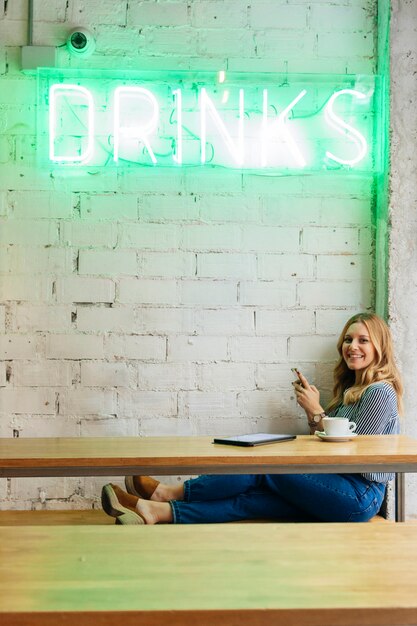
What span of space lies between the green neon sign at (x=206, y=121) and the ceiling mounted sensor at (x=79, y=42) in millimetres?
113

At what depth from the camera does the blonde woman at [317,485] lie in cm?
268

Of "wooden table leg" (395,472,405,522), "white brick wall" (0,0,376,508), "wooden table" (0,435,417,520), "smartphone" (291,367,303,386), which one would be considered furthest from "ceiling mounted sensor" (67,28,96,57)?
"wooden table leg" (395,472,405,522)

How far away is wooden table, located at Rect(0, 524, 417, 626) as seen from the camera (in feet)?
2.93

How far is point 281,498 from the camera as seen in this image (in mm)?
2883

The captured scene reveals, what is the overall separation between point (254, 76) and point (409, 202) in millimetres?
907

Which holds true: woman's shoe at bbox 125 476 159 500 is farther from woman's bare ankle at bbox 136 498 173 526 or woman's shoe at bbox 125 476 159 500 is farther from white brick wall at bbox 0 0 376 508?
white brick wall at bbox 0 0 376 508

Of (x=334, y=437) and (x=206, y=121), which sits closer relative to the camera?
(x=334, y=437)

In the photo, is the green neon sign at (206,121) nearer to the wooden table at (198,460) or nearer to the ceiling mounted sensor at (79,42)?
the ceiling mounted sensor at (79,42)

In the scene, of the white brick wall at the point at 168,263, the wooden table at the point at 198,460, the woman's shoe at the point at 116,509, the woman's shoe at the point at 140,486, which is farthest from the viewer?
the white brick wall at the point at 168,263

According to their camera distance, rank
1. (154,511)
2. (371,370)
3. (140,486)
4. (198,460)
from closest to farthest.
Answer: (198,460) → (154,511) → (140,486) → (371,370)

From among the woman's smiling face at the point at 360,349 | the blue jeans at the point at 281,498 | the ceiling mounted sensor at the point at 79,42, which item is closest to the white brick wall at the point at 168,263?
the ceiling mounted sensor at the point at 79,42

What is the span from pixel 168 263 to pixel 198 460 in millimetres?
1431

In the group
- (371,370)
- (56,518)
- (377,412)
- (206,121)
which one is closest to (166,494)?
(56,518)

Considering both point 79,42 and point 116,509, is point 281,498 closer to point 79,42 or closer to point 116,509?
point 116,509
